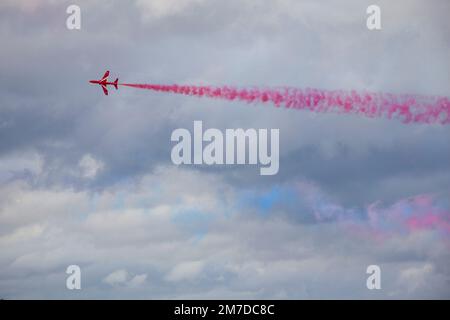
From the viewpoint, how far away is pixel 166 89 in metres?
154
